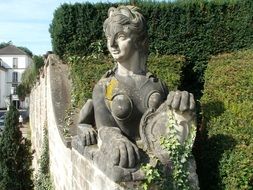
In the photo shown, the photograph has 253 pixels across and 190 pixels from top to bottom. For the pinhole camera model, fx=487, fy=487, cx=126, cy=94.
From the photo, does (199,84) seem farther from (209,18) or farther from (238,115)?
(238,115)

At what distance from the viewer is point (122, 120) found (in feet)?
15.4

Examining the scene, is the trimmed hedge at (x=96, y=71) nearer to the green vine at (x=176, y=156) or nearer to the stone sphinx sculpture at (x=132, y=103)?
the stone sphinx sculpture at (x=132, y=103)

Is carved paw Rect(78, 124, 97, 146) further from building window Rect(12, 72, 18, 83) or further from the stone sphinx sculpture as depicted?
building window Rect(12, 72, 18, 83)

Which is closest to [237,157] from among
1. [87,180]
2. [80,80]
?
[87,180]

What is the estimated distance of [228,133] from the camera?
15.7ft

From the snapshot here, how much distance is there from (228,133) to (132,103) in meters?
1.01

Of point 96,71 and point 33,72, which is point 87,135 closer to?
point 96,71

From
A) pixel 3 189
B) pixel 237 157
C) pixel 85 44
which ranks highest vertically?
pixel 85 44

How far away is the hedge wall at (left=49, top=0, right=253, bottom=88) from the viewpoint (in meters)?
11.5

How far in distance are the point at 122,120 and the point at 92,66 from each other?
5172mm

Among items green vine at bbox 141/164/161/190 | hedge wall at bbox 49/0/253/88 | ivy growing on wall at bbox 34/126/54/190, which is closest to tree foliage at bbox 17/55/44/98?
hedge wall at bbox 49/0/253/88

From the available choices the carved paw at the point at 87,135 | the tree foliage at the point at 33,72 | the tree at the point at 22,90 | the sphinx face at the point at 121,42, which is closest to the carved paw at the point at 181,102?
the sphinx face at the point at 121,42

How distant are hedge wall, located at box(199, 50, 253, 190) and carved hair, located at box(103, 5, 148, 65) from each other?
44.7 inches

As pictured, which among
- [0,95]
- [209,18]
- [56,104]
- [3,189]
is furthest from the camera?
[0,95]
